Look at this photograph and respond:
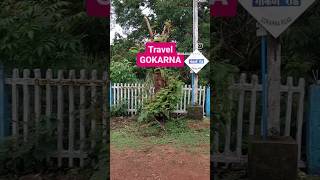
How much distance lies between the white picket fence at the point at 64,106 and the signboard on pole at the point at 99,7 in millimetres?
655

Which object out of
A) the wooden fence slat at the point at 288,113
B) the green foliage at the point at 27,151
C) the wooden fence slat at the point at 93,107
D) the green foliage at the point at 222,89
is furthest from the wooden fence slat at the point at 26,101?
the wooden fence slat at the point at 288,113

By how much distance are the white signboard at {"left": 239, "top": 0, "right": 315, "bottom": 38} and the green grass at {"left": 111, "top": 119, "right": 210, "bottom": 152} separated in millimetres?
876

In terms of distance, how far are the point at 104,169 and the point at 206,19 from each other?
4.70ft

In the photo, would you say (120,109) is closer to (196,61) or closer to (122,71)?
(122,71)

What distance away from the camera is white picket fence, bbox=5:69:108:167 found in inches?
142

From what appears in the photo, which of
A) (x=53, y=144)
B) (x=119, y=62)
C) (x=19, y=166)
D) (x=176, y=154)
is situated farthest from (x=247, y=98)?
(x=19, y=166)

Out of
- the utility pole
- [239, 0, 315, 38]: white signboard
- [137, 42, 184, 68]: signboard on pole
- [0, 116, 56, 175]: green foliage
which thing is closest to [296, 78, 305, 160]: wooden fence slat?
[239, 0, 315, 38]: white signboard

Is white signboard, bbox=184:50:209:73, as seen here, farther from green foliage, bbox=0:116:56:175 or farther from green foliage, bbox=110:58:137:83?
green foliage, bbox=0:116:56:175

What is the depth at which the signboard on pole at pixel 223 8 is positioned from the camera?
9.14ft

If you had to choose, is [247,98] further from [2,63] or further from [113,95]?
[2,63]

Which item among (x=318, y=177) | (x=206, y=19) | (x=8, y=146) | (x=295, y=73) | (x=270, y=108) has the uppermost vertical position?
(x=206, y=19)

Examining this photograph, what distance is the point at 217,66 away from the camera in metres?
3.27

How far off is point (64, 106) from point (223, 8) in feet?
5.30

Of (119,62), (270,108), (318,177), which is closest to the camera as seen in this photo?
(119,62)
